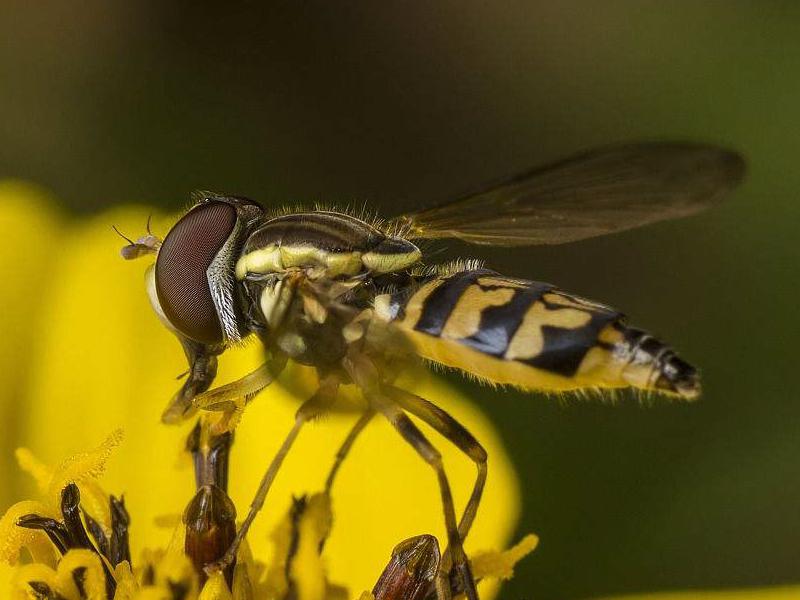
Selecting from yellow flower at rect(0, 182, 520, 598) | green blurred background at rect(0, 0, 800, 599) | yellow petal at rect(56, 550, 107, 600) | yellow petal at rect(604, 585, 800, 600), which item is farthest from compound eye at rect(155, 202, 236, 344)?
green blurred background at rect(0, 0, 800, 599)

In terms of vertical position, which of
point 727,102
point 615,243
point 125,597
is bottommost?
point 125,597

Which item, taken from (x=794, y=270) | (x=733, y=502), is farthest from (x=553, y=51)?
(x=733, y=502)

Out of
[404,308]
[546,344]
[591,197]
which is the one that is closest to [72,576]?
[404,308]

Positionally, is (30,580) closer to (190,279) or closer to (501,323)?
(190,279)

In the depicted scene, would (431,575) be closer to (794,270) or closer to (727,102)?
(794,270)

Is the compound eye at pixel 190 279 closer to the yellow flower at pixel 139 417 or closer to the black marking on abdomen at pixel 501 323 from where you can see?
the black marking on abdomen at pixel 501 323

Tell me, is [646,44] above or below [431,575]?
above

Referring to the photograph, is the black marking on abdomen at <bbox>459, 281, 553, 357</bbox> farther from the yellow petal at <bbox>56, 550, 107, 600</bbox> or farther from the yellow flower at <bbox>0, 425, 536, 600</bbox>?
the yellow petal at <bbox>56, 550, 107, 600</bbox>
